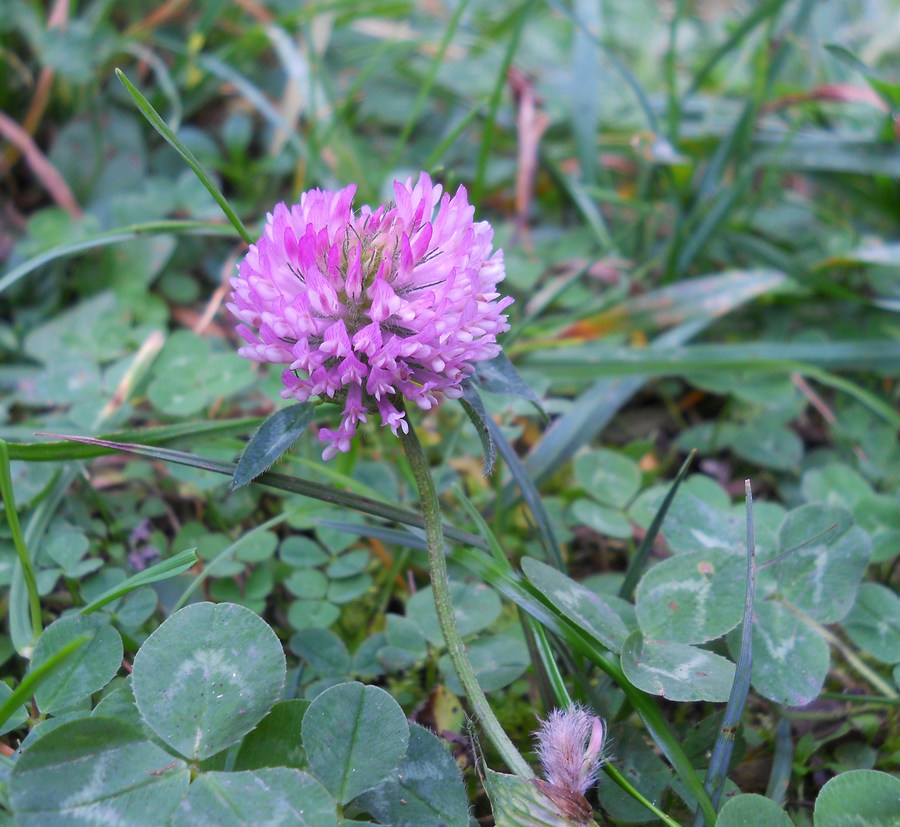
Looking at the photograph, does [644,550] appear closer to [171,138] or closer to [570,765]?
[570,765]

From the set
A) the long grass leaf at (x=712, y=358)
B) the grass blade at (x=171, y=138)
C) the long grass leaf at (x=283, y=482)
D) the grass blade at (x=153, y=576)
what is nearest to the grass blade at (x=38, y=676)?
the grass blade at (x=153, y=576)

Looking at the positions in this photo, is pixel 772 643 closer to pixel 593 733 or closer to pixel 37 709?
pixel 593 733

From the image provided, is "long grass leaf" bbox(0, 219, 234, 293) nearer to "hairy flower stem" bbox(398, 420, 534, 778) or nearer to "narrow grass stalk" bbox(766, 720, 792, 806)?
"hairy flower stem" bbox(398, 420, 534, 778)

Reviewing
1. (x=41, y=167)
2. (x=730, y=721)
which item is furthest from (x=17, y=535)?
(x=41, y=167)

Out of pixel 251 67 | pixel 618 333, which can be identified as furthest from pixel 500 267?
pixel 251 67

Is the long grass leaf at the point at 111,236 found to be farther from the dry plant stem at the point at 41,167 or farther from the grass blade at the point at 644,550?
the grass blade at the point at 644,550
